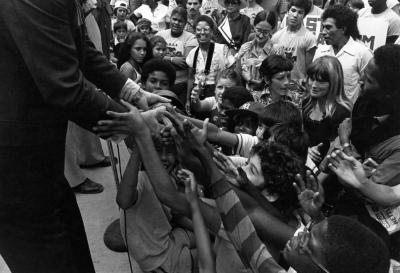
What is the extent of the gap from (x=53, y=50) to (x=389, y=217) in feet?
5.11

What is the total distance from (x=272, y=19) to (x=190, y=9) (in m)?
1.70

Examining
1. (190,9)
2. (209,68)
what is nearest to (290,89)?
(209,68)

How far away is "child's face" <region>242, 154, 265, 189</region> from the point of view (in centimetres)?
204

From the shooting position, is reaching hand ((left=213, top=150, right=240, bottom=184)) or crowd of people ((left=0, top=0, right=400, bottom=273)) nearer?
crowd of people ((left=0, top=0, right=400, bottom=273))

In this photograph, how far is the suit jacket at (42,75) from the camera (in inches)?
66.3

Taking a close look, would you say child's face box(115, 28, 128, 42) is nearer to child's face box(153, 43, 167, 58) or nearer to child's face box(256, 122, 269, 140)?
child's face box(153, 43, 167, 58)

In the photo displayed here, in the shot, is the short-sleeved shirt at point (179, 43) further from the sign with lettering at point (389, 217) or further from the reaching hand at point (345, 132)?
the sign with lettering at point (389, 217)

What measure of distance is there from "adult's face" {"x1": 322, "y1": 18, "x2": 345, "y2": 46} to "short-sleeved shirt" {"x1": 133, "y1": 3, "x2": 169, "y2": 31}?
13.2 feet

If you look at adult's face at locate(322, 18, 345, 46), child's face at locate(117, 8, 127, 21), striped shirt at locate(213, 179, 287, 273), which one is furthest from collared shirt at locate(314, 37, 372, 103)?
child's face at locate(117, 8, 127, 21)

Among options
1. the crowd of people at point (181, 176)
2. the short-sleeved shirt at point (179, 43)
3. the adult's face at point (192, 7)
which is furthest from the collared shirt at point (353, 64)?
the adult's face at point (192, 7)

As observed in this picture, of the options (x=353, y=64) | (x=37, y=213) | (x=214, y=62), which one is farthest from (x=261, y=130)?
(x=214, y=62)

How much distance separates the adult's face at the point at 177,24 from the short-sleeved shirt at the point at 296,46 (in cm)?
109

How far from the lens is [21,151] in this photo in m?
1.84

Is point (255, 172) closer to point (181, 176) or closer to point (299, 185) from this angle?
point (299, 185)
